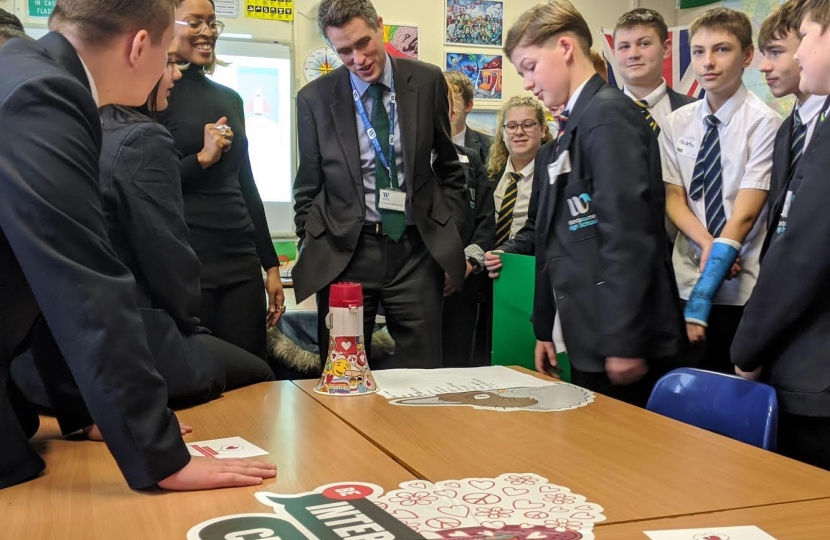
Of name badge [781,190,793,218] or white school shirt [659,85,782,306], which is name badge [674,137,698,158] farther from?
name badge [781,190,793,218]

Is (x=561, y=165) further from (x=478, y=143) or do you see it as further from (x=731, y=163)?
(x=478, y=143)

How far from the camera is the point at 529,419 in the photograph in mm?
1493

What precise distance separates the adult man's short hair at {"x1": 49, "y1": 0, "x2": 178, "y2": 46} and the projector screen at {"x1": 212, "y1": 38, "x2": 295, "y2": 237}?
3651 mm

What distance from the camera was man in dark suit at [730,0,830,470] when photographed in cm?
157

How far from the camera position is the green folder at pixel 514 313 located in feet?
9.70

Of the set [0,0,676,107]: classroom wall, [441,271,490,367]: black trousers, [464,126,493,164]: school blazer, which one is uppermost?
[0,0,676,107]: classroom wall

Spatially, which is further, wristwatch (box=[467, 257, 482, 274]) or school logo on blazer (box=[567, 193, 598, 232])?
wristwatch (box=[467, 257, 482, 274])

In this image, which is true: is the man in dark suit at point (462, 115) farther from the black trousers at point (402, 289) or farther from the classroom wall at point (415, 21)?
the black trousers at point (402, 289)

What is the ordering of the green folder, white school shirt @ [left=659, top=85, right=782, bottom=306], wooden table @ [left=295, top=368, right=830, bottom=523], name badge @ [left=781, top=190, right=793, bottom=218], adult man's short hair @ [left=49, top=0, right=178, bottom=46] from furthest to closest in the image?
the green folder
white school shirt @ [left=659, top=85, right=782, bottom=306]
name badge @ [left=781, top=190, right=793, bottom=218]
adult man's short hair @ [left=49, top=0, right=178, bottom=46]
wooden table @ [left=295, top=368, right=830, bottom=523]

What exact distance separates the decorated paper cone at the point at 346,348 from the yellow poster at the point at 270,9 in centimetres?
361

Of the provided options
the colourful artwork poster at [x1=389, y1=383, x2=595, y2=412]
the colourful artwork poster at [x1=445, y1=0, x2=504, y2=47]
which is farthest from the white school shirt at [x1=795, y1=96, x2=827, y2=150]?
the colourful artwork poster at [x1=445, y1=0, x2=504, y2=47]

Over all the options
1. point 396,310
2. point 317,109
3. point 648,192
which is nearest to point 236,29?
point 317,109

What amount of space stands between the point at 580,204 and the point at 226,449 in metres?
1.21

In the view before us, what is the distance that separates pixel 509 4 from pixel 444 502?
496cm
